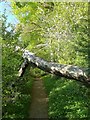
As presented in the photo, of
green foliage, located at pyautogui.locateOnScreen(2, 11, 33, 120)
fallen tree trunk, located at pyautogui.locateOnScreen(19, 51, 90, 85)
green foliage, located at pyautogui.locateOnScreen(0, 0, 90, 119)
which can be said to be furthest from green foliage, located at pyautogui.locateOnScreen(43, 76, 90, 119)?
fallen tree trunk, located at pyautogui.locateOnScreen(19, 51, 90, 85)

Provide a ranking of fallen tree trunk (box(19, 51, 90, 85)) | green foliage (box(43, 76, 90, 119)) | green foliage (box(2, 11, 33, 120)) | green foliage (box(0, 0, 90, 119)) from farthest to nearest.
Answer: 1. green foliage (box(2, 11, 33, 120))
2. green foliage (box(43, 76, 90, 119))
3. green foliage (box(0, 0, 90, 119))
4. fallen tree trunk (box(19, 51, 90, 85))

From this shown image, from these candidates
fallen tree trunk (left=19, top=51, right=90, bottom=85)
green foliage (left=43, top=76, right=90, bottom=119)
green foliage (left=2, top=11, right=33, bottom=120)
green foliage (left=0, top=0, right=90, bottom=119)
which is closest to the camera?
fallen tree trunk (left=19, top=51, right=90, bottom=85)

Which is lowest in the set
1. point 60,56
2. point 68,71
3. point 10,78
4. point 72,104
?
point 72,104

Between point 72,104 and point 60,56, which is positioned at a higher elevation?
point 60,56

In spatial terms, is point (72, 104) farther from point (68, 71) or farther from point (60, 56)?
point (68, 71)

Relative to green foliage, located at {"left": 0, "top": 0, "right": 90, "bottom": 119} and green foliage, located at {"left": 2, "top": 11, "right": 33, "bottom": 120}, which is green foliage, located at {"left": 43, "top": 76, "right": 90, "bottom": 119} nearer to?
green foliage, located at {"left": 0, "top": 0, "right": 90, "bottom": 119}

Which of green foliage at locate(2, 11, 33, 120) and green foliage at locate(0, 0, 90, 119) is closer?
green foliage at locate(0, 0, 90, 119)

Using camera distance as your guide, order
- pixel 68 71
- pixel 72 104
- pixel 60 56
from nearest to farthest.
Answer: pixel 68 71
pixel 72 104
pixel 60 56

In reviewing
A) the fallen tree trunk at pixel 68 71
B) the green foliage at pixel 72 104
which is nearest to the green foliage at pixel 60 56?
the green foliage at pixel 72 104

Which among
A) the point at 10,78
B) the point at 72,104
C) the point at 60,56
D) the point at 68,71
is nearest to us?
the point at 68,71

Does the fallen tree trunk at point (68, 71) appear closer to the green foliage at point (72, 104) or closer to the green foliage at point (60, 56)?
the green foliage at point (60, 56)

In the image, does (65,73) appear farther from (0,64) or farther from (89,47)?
(0,64)

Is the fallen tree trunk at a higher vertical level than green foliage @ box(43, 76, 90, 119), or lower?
higher

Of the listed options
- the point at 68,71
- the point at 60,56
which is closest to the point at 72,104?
the point at 60,56
